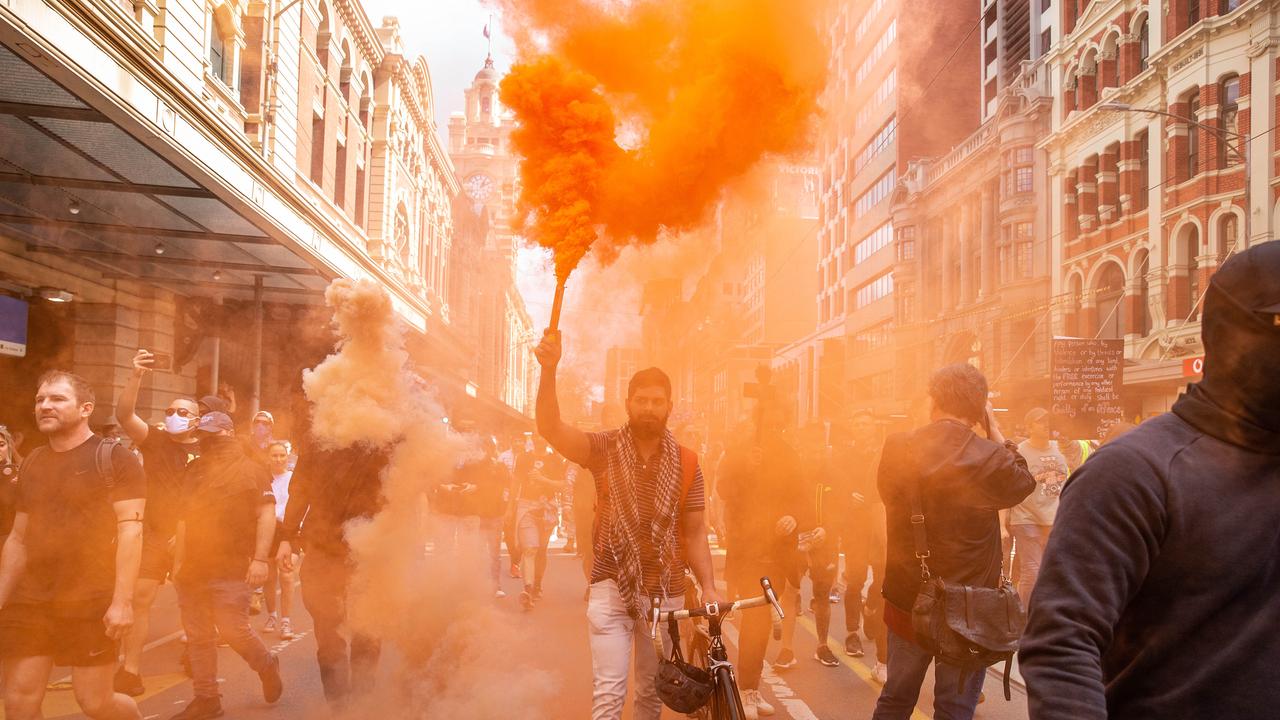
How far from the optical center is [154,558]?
6273mm

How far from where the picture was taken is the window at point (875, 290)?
1436 inches

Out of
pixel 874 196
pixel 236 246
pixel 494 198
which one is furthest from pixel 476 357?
pixel 236 246

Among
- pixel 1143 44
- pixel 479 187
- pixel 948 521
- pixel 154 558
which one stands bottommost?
pixel 154 558

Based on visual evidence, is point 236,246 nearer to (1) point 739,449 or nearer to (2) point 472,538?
(2) point 472,538

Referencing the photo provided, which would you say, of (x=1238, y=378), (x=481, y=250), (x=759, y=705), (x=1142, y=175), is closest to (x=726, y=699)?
(x=759, y=705)

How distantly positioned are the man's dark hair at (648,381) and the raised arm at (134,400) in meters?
3.21

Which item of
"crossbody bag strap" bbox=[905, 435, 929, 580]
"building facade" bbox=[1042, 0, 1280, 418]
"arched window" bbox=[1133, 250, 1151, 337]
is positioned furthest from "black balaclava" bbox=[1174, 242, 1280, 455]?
"arched window" bbox=[1133, 250, 1151, 337]

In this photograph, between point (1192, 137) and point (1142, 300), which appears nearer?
point (1192, 137)

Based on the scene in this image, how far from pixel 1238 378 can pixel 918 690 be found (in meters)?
2.54

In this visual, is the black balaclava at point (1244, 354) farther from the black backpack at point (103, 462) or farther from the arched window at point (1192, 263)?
the arched window at point (1192, 263)

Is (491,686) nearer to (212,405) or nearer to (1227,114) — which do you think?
(212,405)

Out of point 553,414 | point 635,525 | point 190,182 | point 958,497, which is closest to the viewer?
point 958,497

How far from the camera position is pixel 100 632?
13.5 feet

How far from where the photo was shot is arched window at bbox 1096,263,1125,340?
23828 millimetres
